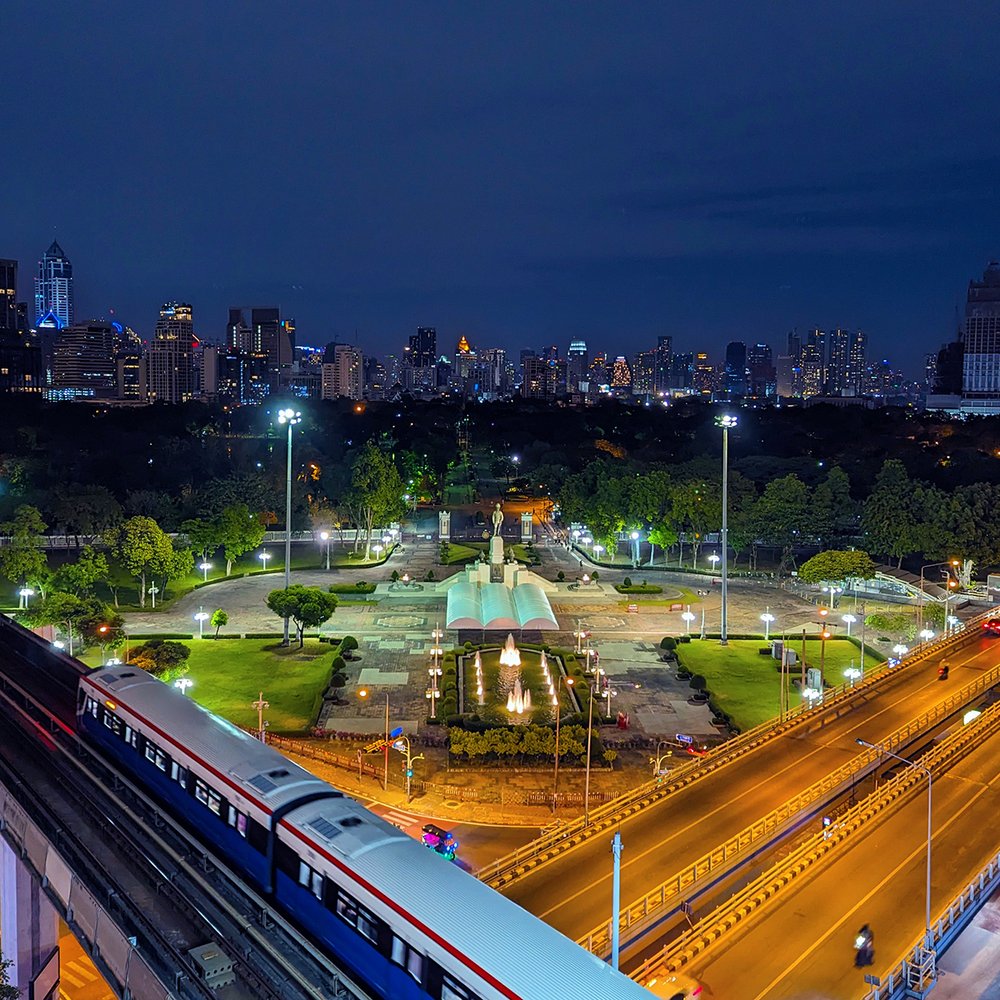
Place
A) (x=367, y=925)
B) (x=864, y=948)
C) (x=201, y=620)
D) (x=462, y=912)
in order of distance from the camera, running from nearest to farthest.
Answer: (x=462, y=912), (x=367, y=925), (x=864, y=948), (x=201, y=620)

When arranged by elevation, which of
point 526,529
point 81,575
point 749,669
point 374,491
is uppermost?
point 374,491

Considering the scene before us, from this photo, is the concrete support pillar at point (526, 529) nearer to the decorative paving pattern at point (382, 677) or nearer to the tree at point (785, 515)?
the tree at point (785, 515)

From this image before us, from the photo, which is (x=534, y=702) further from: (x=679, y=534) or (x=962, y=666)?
(x=679, y=534)

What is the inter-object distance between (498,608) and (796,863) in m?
29.1

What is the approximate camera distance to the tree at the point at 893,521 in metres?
61.5

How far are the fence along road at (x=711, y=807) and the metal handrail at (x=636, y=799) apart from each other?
10 centimetres

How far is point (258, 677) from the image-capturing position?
135 feet

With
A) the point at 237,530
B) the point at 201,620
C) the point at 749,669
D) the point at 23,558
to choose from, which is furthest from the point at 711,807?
the point at 237,530

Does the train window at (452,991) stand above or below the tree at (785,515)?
below

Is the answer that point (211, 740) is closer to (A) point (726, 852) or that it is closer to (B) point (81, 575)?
(A) point (726, 852)

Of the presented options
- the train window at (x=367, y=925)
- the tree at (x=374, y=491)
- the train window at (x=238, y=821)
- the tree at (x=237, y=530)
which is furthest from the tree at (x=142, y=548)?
the train window at (x=367, y=925)

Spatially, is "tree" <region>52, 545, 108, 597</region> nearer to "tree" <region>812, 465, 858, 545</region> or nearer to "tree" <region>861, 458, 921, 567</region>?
"tree" <region>812, 465, 858, 545</region>

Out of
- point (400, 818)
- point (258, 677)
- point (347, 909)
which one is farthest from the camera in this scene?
point (258, 677)

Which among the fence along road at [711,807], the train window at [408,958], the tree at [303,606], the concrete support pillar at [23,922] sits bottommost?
the concrete support pillar at [23,922]
